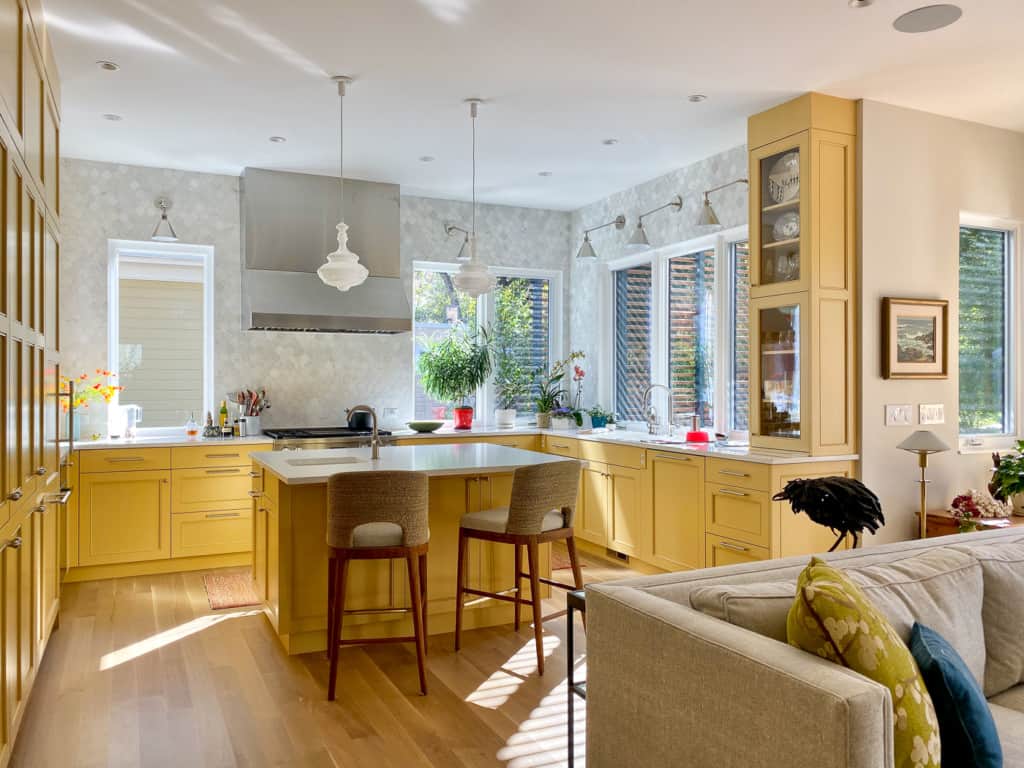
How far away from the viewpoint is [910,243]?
14.3 ft

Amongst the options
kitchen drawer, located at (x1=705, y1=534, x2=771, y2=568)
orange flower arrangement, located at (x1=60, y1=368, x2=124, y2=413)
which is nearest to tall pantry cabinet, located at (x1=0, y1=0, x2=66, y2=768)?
orange flower arrangement, located at (x1=60, y1=368, x2=124, y2=413)

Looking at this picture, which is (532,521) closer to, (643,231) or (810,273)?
(810,273)

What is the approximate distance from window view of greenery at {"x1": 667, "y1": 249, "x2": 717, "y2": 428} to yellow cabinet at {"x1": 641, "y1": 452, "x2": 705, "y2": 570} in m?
0.73

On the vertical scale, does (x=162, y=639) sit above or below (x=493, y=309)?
below

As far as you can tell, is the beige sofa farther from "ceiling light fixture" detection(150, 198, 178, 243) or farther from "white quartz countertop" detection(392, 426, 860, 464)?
"ceiling light fixture" detection(150, 198, 178, 243)

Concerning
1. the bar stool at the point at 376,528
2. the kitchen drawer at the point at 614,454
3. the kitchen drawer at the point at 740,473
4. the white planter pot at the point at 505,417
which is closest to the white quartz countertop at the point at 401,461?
the bar stool at the point at 376,528

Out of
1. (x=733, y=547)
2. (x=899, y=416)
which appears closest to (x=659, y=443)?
(x=733, y=547)

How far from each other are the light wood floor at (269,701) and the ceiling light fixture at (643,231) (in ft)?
9.09

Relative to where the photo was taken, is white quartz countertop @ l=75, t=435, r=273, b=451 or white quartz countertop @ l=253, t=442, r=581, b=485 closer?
white quartz countertop @ l=253, t=442, r=581, b=485

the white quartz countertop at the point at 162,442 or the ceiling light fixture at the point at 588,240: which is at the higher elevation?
the ceiling light fixture at the point at 588,240

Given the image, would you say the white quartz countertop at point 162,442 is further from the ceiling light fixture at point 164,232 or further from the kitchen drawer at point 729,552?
the kitchen drawer at point 729,552

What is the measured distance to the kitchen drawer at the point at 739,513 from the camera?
4055mm

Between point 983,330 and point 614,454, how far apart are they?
2.47m

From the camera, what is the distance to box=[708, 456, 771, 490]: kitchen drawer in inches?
159
